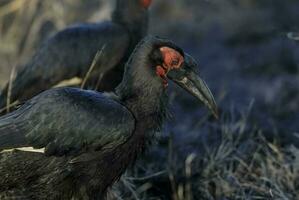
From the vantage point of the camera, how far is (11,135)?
15.1 ft

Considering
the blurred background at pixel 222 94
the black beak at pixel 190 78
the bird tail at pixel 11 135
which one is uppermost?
the black beak at pixel 190 78

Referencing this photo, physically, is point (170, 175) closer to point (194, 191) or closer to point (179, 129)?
point (194, 191)

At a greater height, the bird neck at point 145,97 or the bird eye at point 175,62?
the bird eye at point 175,62

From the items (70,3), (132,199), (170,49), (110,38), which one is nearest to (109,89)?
(110,38)

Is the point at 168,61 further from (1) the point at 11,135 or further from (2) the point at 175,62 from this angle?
(1) the point at 11,135

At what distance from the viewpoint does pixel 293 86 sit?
26.1ft

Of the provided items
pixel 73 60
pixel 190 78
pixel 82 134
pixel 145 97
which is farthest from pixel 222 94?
pixel 82 134

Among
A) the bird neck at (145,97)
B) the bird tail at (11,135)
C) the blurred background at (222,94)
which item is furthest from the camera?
the blurred background at (222,94)

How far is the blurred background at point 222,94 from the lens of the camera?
19.2 ft

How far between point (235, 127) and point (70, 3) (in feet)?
14.7

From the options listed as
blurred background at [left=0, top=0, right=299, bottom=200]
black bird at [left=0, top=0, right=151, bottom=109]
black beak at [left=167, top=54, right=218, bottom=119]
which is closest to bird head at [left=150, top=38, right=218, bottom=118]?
black beak at [left=167, top=54, right=218, bottom=119]

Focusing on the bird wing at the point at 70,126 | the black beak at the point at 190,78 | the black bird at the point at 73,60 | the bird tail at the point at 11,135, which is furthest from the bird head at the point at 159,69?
the black bird at the point at 73,60

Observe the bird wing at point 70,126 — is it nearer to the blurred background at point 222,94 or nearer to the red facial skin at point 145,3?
the blurred background at point 222,94

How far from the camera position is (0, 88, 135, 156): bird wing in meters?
4.64
